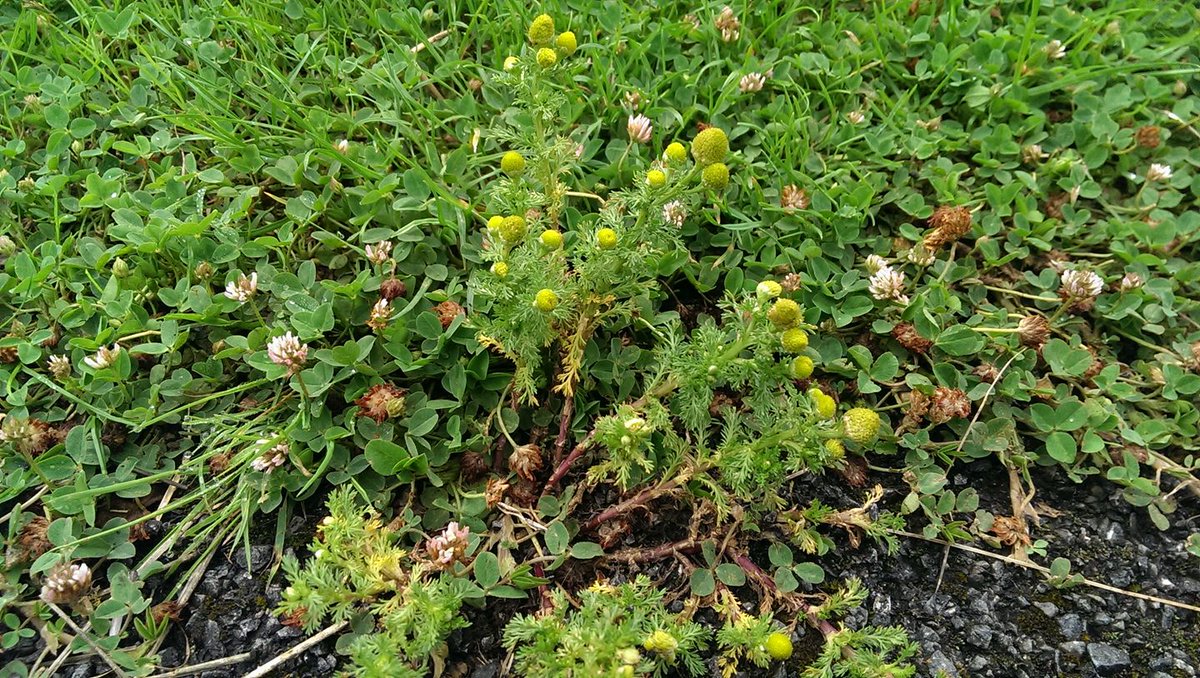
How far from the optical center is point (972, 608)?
86.6 inches

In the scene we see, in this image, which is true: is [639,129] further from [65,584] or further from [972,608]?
[65,584]

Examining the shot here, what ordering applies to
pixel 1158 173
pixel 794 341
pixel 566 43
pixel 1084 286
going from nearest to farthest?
1. pixel 794 341
2. pixel 566 43
3. pixel 1084 286
4. pixel 1158 173

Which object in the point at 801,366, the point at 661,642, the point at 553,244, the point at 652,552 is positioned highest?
the point at 553,244

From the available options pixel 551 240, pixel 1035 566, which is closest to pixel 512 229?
pixel 551 240

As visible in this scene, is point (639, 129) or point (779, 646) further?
point (639, 129)

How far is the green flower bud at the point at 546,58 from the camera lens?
2.08 metres

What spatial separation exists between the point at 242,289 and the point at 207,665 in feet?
3.39

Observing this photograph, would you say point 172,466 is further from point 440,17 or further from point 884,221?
point 884,221

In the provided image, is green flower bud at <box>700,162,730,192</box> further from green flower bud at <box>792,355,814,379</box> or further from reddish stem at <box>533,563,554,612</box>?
reddish stem at <box>533,563,554,612</box>

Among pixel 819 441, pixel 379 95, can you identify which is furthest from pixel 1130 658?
pixel 379 95

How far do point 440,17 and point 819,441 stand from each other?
2.15 meters

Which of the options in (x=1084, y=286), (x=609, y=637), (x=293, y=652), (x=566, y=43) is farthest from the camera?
(x=1084, y=286)

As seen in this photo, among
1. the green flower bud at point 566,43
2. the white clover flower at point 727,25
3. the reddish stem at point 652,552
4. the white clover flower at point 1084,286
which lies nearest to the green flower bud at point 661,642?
the reddish stem at point 652,552

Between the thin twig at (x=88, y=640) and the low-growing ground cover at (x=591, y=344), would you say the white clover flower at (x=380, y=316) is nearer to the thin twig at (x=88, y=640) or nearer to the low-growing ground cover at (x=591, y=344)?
the low-growing ground cover at (x=591, y=344)
